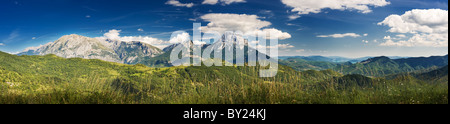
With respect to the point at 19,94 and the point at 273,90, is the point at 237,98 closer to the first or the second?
the point at 273,90

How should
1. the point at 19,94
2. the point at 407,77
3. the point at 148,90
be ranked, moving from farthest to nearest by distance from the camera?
the point at 407,77 → the point at 148,90 → the point at 19,94
